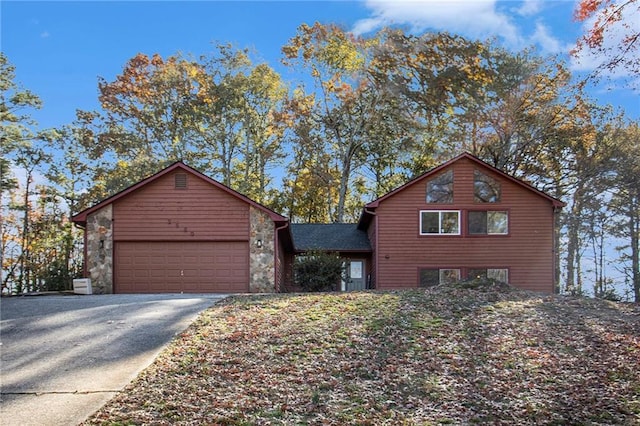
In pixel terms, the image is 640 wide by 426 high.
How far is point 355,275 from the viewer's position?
22.7m

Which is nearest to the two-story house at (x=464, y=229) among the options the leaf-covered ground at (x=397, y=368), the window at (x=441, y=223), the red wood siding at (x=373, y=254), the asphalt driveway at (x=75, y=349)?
the window at (x=441, y=223)

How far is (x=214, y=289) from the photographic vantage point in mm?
17594

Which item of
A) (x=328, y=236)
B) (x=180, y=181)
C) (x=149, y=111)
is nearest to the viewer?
(x=180, y=181)

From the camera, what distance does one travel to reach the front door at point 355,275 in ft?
73.9

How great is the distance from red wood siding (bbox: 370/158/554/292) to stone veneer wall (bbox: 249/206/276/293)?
424 centimetres

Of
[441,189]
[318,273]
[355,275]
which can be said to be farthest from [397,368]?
[355,275]

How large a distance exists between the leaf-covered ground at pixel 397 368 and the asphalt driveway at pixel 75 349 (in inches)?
17.6

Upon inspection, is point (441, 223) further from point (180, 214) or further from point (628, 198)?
point (628, 198)

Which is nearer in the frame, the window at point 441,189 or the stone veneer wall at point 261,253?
the stone veneer wall at point 261,253

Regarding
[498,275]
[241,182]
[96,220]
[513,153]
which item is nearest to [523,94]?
[513,153]

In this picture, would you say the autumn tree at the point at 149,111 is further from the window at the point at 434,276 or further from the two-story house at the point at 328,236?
the window at the point at 434,276

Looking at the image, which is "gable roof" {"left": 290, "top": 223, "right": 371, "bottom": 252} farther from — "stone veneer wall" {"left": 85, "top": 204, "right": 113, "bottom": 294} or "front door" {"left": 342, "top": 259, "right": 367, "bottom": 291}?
"stone veneer wall" {"left": 85, "top": 204, "right": 113, "bottom": 294}

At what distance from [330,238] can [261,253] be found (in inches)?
240

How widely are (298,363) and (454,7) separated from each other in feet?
39.4
